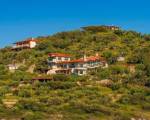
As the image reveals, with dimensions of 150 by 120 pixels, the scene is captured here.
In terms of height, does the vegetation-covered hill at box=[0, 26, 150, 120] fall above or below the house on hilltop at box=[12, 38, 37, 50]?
below

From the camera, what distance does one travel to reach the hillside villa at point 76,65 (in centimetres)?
11381

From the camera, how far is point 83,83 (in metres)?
103

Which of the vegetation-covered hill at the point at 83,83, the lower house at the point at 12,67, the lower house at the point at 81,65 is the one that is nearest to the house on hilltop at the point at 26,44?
the vegetation-covered hill at the point at 83,83

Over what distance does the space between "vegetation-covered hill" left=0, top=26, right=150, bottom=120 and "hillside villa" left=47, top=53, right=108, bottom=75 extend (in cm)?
183

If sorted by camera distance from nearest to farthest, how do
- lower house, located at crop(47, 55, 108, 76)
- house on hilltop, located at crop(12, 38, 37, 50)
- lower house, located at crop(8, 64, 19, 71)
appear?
lower house, located at crop(47, 55, 108, 76) < lower house, located at crop(8, 64, 19, 71) < house on hilltop, located at crop(12, 38, 37, 50)

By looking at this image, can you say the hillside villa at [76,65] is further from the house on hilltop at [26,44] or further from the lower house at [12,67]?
the house on hilltop at [26,44]

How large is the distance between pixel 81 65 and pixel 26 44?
29.0 meters

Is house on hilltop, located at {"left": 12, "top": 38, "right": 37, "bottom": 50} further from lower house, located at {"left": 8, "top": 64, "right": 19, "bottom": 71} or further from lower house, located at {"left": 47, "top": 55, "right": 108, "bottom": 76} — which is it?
lower house, located at {"left": 47, "top": 55, "right": 108, "bottom": 76}

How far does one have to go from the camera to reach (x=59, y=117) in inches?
3155

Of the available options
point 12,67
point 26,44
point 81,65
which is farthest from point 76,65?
point 26,44

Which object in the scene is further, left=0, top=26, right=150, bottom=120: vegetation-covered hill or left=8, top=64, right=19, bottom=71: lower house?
left=8, top=64, right=19, bottom=71: lower house

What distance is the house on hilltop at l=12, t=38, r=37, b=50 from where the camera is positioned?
138375mm

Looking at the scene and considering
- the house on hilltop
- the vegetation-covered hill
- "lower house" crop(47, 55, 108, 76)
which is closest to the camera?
the vegetation-covered hill

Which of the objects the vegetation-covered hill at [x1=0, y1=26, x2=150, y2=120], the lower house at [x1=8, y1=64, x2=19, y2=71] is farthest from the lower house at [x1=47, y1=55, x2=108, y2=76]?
the lower house at [x1=8, y1=64, x2=19, y2=71]
